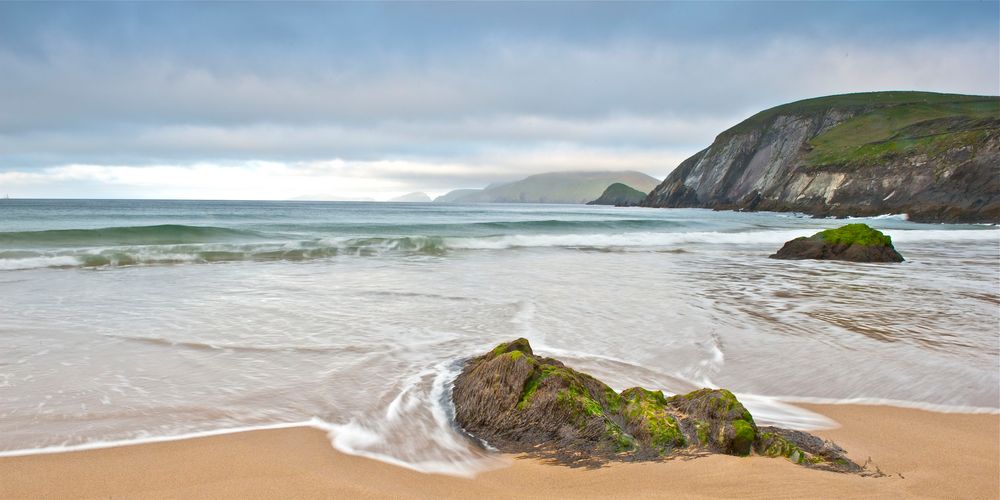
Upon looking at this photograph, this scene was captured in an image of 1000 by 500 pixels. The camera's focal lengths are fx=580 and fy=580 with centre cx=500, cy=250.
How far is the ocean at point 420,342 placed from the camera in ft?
13.3

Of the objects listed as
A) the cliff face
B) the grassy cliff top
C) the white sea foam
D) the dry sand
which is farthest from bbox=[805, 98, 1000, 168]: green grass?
the white sea foam

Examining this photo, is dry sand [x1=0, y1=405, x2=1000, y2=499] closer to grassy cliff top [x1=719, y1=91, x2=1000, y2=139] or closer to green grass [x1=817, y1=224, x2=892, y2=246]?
green grass [x1=817, y1=224, x2=892, y2=246]

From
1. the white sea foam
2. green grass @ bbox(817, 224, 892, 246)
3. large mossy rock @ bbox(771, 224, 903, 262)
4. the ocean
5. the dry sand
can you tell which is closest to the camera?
the dry sand

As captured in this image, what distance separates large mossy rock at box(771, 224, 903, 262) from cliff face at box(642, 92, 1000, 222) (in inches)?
1428

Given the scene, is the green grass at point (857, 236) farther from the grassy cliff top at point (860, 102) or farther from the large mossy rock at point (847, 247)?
the grassy cliff top at point (860, 102)

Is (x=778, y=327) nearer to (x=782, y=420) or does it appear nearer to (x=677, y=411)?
(x=782, y=420)

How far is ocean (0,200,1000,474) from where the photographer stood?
4059 millimetres

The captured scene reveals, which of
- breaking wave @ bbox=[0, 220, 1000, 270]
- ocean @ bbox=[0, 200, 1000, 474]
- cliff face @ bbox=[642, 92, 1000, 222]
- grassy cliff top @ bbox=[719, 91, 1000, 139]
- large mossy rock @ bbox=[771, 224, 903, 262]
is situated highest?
grassy cliff top @ bbox=[719, 91, 1000, 139]

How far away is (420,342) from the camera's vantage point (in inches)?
248

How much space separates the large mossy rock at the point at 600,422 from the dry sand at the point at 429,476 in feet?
0.51

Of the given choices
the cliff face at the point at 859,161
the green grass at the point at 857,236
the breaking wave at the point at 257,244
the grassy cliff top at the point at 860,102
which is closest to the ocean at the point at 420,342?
the green grass at the point at 857,236

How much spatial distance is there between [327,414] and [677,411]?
2.38 m

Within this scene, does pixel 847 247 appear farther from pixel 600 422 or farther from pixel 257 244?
pixel 257 244

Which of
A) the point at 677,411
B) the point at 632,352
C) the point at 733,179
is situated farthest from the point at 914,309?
the point at 733,179
